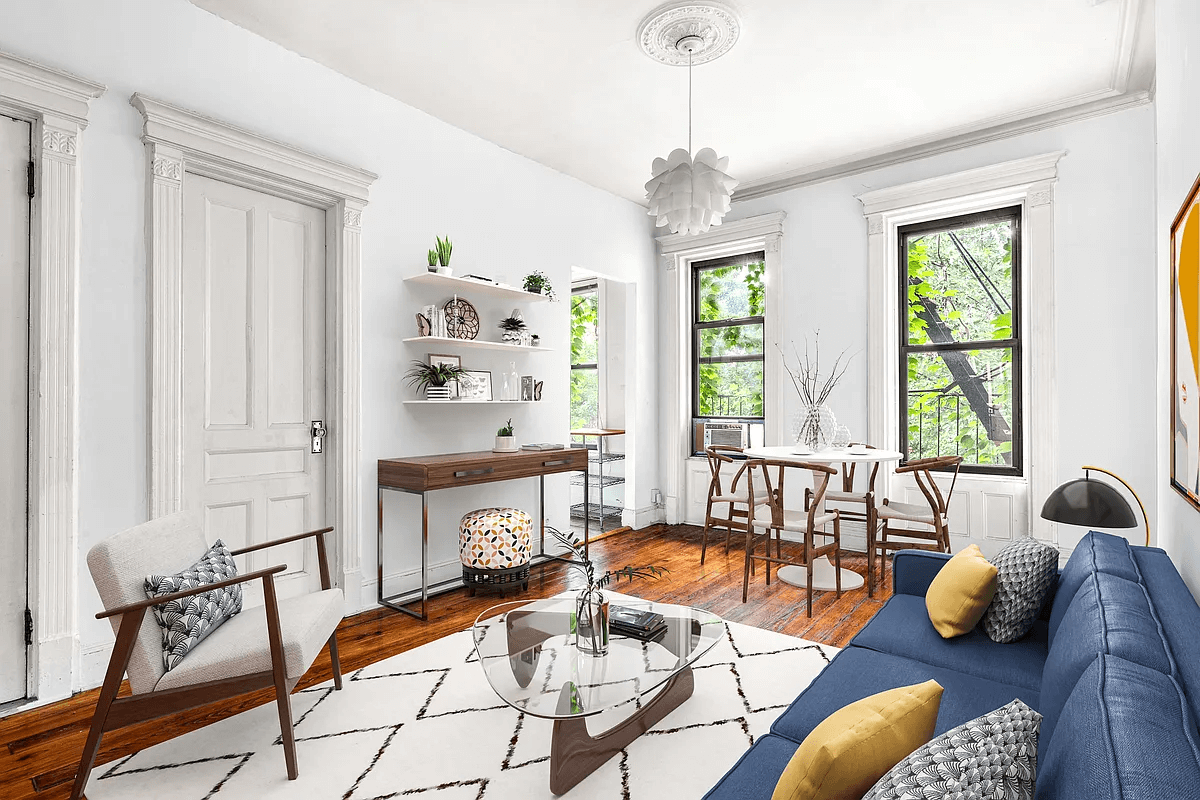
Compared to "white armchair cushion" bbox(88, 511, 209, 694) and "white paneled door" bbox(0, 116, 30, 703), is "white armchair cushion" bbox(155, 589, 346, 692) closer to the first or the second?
"white armchair cushion" bbox(88, 511, 209, 694)

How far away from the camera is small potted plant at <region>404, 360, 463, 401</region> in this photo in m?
3.76

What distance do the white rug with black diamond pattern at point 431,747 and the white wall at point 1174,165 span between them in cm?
139

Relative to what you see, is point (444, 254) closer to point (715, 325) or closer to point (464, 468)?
point (464, 468)

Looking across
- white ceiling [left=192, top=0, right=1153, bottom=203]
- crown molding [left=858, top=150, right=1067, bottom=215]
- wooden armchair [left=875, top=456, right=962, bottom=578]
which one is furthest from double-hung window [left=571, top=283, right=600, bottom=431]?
wooden armchair [left=875, top=456, right=962, bottom=578]

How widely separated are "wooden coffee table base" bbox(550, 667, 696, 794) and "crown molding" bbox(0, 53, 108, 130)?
113 inches

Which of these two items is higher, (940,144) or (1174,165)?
(940,144)

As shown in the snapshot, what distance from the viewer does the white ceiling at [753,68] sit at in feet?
9.64

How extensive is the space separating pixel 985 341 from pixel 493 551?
3584 mm

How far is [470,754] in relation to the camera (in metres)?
2.12

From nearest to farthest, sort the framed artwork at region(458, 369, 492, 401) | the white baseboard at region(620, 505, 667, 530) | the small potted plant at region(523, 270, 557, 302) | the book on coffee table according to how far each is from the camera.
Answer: the book on coffee table
the framed artwork at region(458, 369, 492, 401)
the small potted plant at region(523, 270, 557, 302)
the white baseboard at region(620, 505, 667, 530)

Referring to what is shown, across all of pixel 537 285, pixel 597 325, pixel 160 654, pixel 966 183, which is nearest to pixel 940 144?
pixel 966 183

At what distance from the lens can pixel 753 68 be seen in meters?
3.40

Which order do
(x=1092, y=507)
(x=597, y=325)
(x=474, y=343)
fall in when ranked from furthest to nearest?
(x=597, y=325) < (x=474, y=343) < (x=1092, y=507)

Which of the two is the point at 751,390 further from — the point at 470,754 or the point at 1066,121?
the point at 470,754
